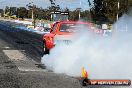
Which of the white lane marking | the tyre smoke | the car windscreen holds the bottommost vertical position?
the white lane marking

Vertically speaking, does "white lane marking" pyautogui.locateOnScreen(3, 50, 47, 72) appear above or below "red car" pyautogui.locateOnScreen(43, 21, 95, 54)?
below

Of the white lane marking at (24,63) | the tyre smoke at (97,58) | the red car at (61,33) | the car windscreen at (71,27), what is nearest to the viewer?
the tyre smoke at (97,58)

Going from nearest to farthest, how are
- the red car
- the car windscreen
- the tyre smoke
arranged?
the tyre smoke → the red car → the car windscreen

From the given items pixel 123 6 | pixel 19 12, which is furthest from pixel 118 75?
pixel 19 12

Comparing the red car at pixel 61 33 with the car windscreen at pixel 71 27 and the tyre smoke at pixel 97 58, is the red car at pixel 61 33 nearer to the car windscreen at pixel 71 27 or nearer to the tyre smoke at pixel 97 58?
the car windscreen at pixel 71 27

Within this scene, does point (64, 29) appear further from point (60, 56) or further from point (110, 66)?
point (110, 66)

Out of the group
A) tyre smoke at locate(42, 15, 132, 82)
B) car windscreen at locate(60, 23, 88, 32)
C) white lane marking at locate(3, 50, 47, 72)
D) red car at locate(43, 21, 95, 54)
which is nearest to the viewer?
tyre smoke at locate(42, 15, 132, 82)

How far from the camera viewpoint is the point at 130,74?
10.5m

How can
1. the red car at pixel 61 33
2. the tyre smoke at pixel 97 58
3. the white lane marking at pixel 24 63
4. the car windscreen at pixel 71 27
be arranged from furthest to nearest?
the car windscreen at pixel 71 27 → the red car at pixel 61 33 → the white lane marking at pixel 24 63 → the tyre smoke at pixel 97 58

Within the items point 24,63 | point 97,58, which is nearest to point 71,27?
point 24,63

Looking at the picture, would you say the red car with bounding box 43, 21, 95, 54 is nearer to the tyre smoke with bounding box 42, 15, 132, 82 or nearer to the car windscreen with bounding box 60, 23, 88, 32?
the car windscreen with bounding box 60, 23, 88, 32

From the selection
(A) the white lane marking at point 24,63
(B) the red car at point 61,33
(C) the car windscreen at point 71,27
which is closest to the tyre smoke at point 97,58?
(A) the white lane marking at point 24,63

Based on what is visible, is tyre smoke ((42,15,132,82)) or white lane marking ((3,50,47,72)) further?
white lane marking ((3,50,47,72))

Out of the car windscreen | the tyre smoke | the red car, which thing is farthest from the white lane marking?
the car windscreen
